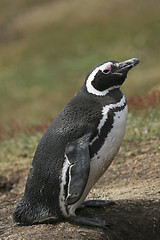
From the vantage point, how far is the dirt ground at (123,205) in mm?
4637

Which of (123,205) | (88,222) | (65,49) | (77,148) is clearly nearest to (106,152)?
(77,148)

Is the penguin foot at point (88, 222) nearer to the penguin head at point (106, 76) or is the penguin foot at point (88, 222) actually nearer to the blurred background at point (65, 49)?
the penguin head at point (106, 76)

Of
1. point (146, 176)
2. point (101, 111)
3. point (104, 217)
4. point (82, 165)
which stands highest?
point (101, 111)

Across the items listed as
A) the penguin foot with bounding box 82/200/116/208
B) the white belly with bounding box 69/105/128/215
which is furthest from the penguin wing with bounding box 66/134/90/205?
the penguin foot with bounding box 82/200/116/208

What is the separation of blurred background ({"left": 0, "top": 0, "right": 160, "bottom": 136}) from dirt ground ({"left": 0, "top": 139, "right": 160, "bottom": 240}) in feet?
31.3

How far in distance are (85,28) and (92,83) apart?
26102 mm

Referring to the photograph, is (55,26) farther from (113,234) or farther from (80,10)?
(113,234)

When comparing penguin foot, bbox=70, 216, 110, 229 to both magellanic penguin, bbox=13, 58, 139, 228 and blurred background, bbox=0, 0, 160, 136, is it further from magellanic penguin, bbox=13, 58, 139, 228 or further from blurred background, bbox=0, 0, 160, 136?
blurred background, bbox=0, 0, 160, 136

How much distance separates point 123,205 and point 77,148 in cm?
113

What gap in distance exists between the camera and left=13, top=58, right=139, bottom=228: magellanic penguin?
4.54 metres

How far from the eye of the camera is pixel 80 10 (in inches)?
1335

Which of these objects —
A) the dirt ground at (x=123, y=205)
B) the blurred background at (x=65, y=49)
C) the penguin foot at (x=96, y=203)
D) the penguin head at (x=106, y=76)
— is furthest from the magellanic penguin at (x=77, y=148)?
the blurred background at (x=65, y=49)

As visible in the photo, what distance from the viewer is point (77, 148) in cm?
449

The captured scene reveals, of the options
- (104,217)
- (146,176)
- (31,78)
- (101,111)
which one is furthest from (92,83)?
(31,78)
